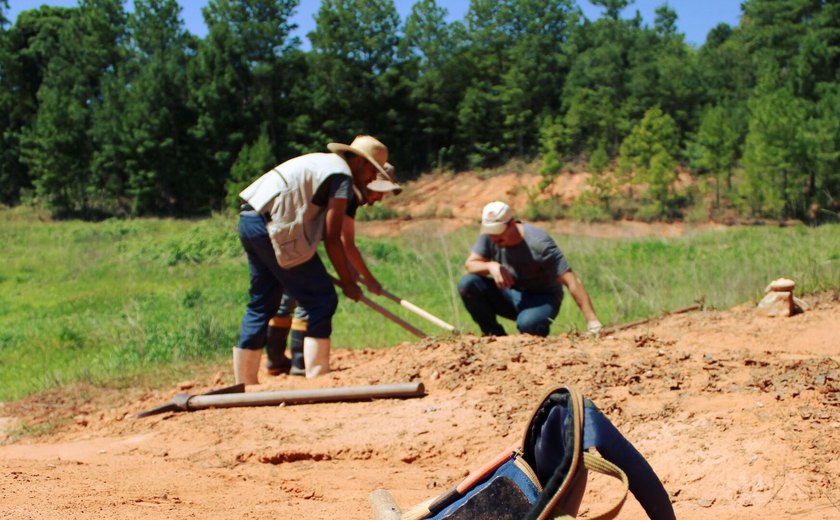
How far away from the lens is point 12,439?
569cm

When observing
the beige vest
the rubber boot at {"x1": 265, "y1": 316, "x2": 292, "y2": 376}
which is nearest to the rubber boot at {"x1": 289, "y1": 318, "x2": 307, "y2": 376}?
the rubber boot at {"x1": 265, "y1": 316, "x2": 292, "y2": 376}

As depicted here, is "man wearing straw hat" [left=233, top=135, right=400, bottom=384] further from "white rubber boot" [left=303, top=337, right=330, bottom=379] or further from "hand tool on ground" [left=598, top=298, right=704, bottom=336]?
"hand tool on ground" [left=598, top=298, right=704, bottom=336]

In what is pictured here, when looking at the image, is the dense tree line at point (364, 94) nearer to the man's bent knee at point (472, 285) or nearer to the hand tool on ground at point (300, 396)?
the man's bent knee at point (472, 285)

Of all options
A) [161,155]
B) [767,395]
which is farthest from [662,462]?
[161,155]

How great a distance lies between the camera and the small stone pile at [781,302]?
689 cm

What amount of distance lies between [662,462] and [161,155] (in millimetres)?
36553

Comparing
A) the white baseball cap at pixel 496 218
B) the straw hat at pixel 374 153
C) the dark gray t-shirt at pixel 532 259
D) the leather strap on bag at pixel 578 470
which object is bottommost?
the leather strap on bag at pixel 578 470

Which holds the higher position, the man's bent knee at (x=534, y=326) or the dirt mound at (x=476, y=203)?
the dirt mound at (x=476, y=203)

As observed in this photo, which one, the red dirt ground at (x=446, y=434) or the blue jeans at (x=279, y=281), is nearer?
the red dirt ground at (x=446, y=434)

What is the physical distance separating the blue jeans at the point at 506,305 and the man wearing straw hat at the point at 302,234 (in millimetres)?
1316

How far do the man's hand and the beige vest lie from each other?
1.51 metres

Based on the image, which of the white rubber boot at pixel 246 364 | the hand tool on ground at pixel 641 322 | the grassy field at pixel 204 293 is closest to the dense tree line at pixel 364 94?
the grassy field at pixel 204 293

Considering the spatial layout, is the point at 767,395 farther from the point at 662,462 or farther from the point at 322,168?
the point at 322,168

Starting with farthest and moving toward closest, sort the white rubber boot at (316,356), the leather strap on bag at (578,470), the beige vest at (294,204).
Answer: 1. the white rubber boot at (316,356)
2. the beige vest at (294,204)
3. the leather strap on bag at (578,470)
